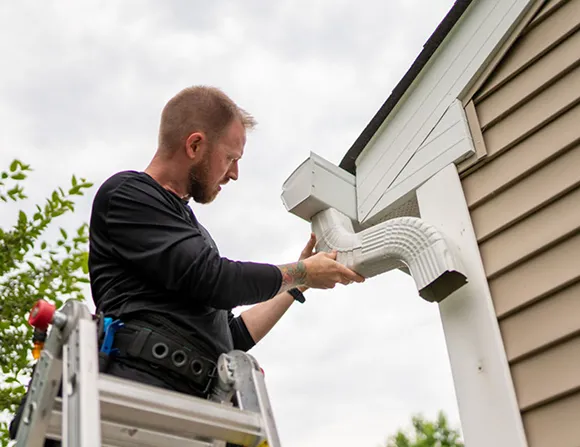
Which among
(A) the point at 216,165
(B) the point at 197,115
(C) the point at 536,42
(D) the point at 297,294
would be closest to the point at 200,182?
(A) the point at 216,165

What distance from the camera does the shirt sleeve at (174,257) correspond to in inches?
59.8

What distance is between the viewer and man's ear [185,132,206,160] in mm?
1965

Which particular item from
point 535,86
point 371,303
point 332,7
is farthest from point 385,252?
point 371,303

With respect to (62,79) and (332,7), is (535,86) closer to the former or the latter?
(332,7)

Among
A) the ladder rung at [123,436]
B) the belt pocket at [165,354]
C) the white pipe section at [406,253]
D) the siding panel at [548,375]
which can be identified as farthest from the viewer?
the white pipe section at [406,253]

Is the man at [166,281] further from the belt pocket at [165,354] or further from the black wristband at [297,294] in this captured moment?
the black wristband at [297,294]

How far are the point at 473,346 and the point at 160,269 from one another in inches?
38.7

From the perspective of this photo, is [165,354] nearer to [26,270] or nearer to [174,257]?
[174,257]

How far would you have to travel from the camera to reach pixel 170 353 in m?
1.47

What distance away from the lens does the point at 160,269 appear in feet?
5.00

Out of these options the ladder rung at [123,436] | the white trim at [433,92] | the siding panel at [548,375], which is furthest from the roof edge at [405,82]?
the ladder rung at [123,436]

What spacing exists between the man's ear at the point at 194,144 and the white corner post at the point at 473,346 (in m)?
→ 0.86

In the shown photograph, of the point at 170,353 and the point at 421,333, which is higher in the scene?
the point at 421,333

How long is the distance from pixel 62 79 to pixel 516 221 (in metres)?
6.90
